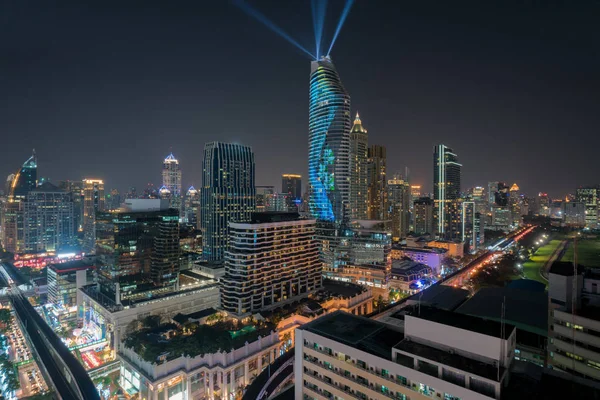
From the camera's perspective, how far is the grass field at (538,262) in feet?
308

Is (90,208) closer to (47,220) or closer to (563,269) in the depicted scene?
(47,220)

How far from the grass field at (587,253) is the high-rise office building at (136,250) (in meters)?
113

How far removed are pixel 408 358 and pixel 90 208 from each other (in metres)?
198

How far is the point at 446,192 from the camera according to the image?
177 meters

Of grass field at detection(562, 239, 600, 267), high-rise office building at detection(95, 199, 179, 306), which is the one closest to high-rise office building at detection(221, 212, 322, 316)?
high-rise office building at detection(95, 199, 179, 306)

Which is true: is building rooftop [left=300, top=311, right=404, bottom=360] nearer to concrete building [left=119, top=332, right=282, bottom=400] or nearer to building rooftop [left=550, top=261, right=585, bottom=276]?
concrete building [left=119, top=332, right=282, bottom=400]

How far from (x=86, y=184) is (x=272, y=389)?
19972cm

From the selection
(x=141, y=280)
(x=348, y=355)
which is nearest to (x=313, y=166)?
(x=141, y=280)

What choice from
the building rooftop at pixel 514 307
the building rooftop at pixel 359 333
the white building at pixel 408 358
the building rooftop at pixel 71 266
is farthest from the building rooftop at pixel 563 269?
the building rooftop at pixel 71 266

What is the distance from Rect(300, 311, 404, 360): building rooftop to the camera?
90.2 feet

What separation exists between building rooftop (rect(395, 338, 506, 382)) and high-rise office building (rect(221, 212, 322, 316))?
41298 millimetres

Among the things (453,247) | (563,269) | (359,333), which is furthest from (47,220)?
(453,247)

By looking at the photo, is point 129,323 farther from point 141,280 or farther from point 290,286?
point 290,286

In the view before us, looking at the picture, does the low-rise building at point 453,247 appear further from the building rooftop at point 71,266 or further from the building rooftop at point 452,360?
the building rooftop at point 71,266
